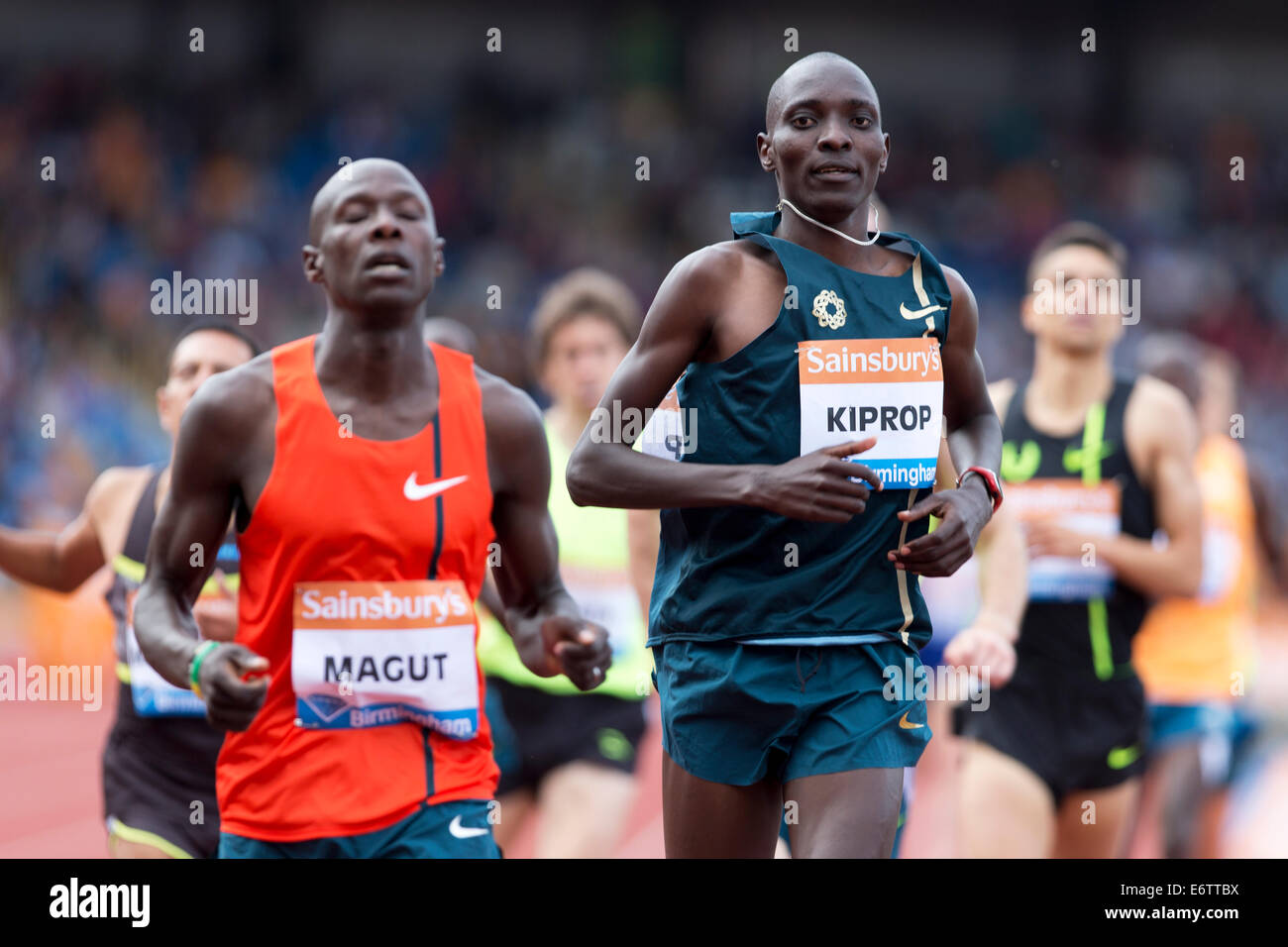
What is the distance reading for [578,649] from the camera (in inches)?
134

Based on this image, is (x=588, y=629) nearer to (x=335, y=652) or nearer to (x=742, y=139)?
(x=335, y=652)

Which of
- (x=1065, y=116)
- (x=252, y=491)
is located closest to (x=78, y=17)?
(x=1065, y=116)

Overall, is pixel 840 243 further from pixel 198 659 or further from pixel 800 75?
pixel 198 659

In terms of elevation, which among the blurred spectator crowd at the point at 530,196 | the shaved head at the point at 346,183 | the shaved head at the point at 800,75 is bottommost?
the shaved head at the point at 346,183

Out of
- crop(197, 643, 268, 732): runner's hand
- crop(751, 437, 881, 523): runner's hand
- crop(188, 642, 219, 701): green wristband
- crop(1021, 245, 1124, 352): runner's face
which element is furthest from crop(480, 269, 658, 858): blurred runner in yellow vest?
crop(197, 643, 268, 732): runner's hand

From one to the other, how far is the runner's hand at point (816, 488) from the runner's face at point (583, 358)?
9.99 feet

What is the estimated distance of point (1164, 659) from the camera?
7.18 m

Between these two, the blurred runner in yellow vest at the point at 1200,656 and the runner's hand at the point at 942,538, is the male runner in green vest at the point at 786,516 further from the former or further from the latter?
the blurred runner in yellow vest at the point at 1200,656

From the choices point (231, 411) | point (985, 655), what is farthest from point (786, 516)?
point (985, 655)

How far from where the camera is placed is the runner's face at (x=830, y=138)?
369 centimetres

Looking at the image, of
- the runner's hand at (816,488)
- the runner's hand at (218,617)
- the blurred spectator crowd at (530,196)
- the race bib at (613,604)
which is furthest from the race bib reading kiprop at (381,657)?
the blurred spectator crowd at (530,196)

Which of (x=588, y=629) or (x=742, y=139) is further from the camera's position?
(x=742, y=139)

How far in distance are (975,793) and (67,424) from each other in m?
11.4
